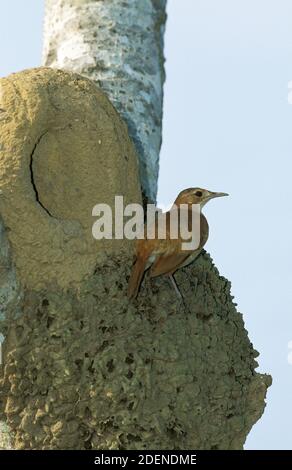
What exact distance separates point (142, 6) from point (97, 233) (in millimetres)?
2674

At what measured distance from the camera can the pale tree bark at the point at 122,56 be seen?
9.43 meters

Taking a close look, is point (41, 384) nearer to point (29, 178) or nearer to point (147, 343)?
point (147, 343)

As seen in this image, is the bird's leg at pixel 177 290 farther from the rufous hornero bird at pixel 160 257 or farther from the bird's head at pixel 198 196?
the bird's head at pixel 198 196

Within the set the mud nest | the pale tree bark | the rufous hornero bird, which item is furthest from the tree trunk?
the pale tree bark

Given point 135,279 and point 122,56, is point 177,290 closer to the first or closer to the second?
point 135,279

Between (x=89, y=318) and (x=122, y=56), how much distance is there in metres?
2.69

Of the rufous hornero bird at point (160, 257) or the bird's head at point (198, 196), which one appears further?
the bird's head at point (198, 196)

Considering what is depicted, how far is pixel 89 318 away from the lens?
7.92 metres

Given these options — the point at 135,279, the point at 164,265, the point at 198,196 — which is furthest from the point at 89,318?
the point at 198,196

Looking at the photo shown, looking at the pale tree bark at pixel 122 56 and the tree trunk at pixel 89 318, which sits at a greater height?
the pale tree bark at pixel 122 56

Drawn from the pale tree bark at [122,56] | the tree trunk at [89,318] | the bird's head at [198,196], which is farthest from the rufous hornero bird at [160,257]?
the pale tree bark at [122,56]

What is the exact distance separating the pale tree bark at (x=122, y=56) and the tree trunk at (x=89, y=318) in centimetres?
85
